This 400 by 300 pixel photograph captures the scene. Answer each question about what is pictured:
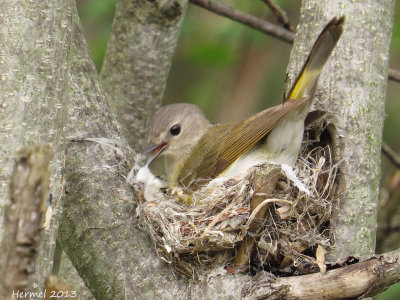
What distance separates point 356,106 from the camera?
11.3ft

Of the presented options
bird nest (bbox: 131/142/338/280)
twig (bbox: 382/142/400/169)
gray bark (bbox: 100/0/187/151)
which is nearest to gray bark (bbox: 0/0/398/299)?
bird nest (bbox: 131/142/338/280)

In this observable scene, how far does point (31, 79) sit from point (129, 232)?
0.93 m

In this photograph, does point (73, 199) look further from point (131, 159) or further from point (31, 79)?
point (31, 79)

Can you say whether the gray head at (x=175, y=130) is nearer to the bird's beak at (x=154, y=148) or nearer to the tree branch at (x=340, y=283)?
the bird's beak at (x=154, y=148)

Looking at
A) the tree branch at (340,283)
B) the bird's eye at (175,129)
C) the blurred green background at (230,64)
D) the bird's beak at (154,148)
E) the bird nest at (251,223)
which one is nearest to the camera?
the tree branch at (340,283)

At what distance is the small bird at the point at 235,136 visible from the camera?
137 inches

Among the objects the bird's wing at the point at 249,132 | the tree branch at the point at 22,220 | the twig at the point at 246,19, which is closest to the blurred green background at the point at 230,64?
the twig at the point at 246,19

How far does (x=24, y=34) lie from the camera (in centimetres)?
242

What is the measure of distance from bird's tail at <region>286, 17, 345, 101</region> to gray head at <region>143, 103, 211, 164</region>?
1.08 metres

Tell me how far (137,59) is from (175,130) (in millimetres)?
563

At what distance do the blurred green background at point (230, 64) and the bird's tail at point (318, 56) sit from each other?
161 cm

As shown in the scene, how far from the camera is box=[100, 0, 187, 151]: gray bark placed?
14.5ft

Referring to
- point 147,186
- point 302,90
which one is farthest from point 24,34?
point 302,90

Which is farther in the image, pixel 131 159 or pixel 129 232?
pixel 131 159
